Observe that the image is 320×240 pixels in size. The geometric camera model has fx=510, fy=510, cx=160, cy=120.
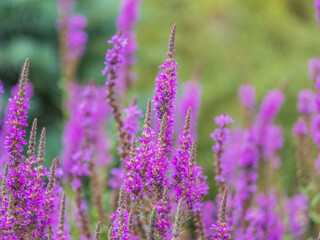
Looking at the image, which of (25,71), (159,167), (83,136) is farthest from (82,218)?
(25,71)

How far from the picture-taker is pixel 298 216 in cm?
450

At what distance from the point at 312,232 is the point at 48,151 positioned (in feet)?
14.2

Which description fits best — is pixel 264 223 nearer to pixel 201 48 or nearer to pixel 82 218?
pixel 82 218

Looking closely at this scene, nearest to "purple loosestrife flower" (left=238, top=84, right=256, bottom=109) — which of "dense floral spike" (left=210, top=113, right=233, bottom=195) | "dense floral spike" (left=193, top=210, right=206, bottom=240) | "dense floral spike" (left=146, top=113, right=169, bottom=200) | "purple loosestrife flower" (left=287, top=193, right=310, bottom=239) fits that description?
"purple loosestrife flower" (left=287, top=193, right=310, bottom=239)

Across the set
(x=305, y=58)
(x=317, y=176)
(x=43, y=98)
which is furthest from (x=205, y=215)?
(x=305, y=58)

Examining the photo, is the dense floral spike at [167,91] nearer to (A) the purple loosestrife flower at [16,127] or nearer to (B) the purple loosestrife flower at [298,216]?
(A) the purple loosestrife flower at [16,127]

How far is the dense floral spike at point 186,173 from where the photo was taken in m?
1.89

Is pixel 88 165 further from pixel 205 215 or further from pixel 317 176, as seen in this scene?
pixel 317 176

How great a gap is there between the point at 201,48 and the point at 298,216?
20.7 feet

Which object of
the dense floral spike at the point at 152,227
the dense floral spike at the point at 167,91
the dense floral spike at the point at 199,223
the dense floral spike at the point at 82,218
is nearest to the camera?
the dense floral spike at the point at 152,227

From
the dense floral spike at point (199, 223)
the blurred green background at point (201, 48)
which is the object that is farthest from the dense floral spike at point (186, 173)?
the blurred green background at point (201, 48)

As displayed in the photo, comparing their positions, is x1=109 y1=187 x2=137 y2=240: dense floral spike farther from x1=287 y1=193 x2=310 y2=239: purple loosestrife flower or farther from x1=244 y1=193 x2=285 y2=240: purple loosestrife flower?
x1=287 y1=193 x2=310 y2=239: purple loosestrife flower

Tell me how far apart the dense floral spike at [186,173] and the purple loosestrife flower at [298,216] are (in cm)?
225

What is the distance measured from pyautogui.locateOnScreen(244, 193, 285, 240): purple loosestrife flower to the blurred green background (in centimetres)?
235
